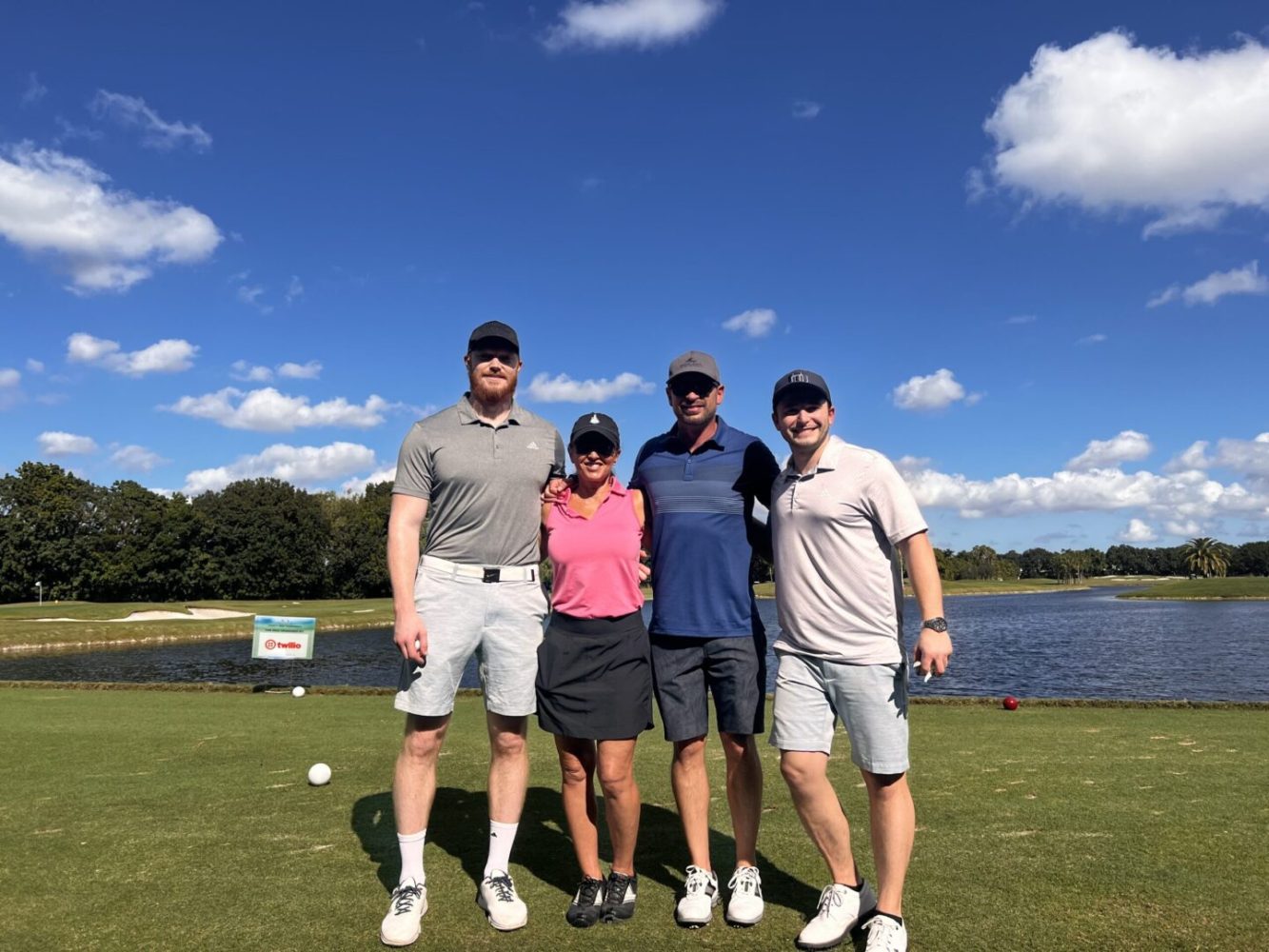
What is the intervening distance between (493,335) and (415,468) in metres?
0.75

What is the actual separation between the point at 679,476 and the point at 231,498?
75136mm

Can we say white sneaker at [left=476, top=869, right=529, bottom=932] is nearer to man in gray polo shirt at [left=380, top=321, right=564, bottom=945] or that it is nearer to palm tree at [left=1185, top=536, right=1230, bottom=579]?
man in gray polo shirt at [left=380, top=321, right=564, bottom=945]

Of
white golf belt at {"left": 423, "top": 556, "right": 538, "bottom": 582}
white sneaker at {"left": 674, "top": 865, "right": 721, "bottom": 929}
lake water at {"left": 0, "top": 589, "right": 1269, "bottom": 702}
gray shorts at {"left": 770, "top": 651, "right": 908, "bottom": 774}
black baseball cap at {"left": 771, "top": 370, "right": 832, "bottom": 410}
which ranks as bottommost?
lake water at {"left": 0, "top": 589, "right": 1269, "bottom": 702}

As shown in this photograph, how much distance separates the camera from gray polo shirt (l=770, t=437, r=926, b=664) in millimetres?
3535

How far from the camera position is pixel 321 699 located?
1141cm

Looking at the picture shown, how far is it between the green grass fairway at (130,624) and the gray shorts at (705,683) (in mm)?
33718

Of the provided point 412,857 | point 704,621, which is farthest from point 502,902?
point 704,621

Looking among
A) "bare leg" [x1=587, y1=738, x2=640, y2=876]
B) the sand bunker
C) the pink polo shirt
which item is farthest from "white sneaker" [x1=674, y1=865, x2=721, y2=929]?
the sand bunker

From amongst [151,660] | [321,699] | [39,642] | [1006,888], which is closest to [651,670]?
[1006,888]

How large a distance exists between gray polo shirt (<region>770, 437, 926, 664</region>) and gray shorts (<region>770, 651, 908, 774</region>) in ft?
0.20

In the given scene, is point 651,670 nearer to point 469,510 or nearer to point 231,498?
point 469,510

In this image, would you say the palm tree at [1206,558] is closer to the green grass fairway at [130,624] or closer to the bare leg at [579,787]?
the green grass fairway at [130,624]

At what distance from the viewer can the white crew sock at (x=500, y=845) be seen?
3705mm

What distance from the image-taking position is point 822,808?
3553mm
